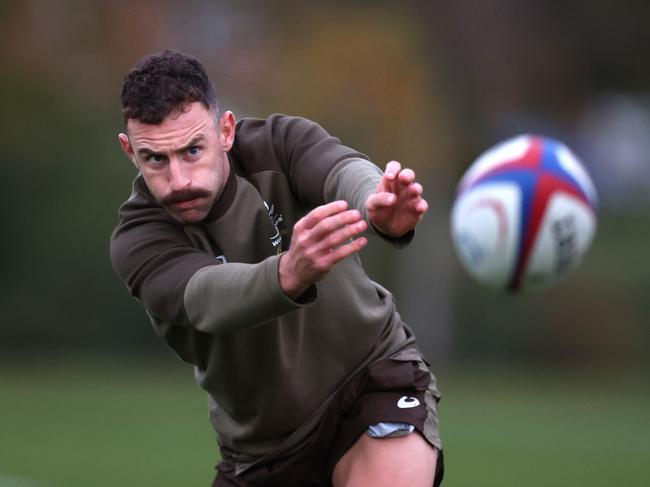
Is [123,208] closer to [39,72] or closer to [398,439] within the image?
[398,439]

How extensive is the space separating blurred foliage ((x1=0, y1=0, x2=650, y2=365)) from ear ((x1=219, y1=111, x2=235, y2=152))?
14.1 metres

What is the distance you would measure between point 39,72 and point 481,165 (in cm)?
1595

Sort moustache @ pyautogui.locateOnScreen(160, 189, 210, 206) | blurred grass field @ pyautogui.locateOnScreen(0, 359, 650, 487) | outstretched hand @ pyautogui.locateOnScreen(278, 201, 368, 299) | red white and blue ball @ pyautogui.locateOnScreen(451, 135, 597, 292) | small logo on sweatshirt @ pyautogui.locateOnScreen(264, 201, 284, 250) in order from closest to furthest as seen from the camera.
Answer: outstretched hand @ pyautogui.locateOnScreen(278, 201, 368, 299), moustache @ pyautogui.locateOnScreen(160, 189, 210, 206), small logo on sweatshirt @ pyautogui.locateOnScreen(264, 201, 284, 250), red white and blue ball @ pyautogui.locateOnScreen(451, 135, 597, 292), blurred grass field @ pyautogui.locateOnScreen(0, 359, 650, 487)

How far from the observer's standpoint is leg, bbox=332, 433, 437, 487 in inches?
204

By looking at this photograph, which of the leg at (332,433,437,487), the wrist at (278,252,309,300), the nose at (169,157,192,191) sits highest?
the nose at (169,157,192,191)

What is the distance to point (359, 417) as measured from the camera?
17.7 ft

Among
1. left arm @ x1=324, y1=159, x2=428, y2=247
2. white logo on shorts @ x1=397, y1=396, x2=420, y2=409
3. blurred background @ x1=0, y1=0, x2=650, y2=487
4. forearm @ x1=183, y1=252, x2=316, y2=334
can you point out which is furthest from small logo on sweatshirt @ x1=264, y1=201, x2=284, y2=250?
blurred background @ x1=0, y1=0, x2=650, y2=487

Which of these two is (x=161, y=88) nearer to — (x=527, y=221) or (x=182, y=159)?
(x=182, y=159)

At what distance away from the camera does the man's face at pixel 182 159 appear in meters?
4.95

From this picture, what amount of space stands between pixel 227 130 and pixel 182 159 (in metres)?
0.38

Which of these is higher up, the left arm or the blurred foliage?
Answer: the left arm

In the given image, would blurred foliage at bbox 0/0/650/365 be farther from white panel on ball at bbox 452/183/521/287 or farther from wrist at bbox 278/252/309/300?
wrist at bbox 278/252/309/300

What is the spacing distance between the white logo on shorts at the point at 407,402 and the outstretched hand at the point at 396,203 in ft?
3.18

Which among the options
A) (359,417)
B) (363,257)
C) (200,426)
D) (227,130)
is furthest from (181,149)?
(363,257)
